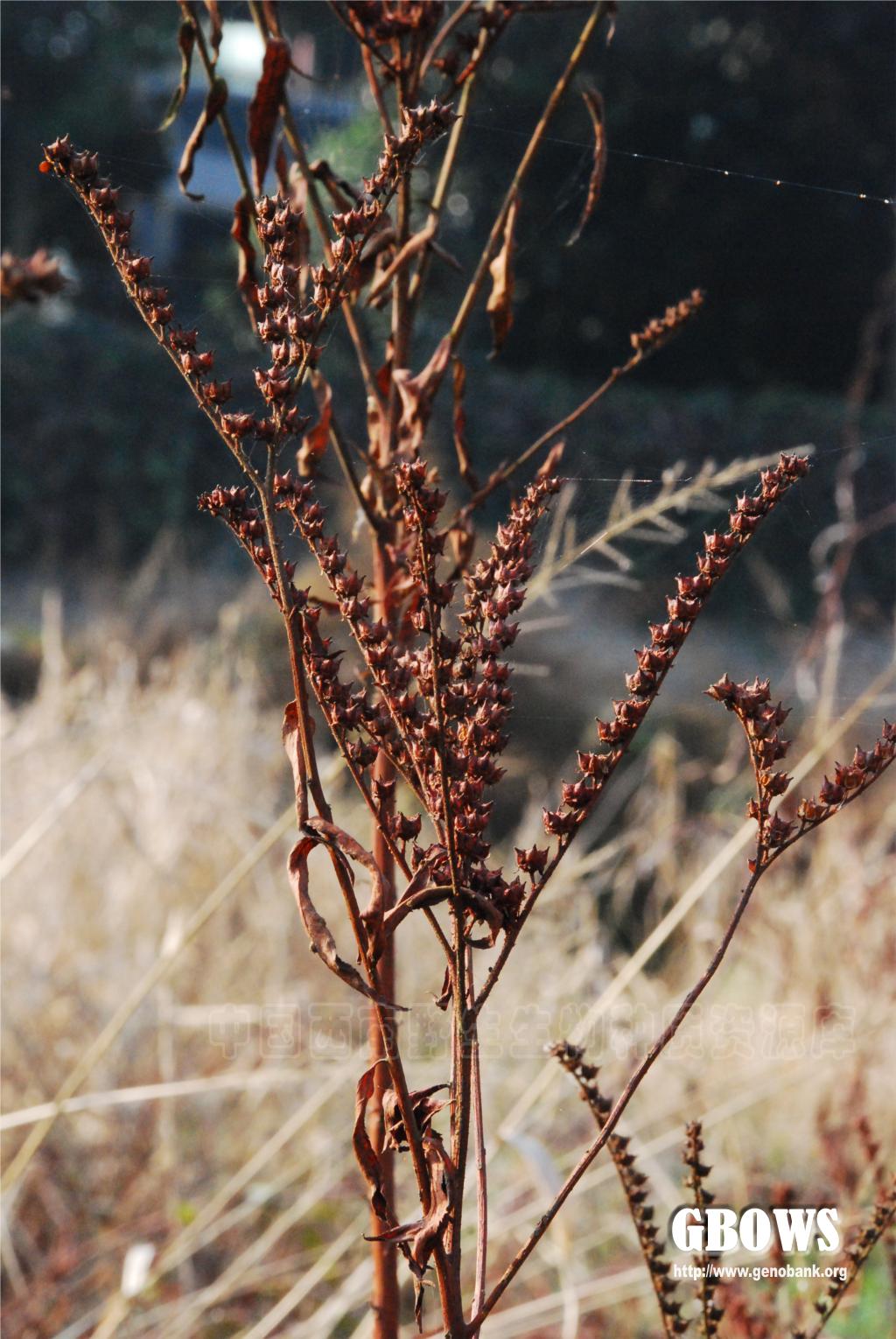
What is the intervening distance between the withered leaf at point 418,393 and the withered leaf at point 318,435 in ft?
0.20

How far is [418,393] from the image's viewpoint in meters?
0.86

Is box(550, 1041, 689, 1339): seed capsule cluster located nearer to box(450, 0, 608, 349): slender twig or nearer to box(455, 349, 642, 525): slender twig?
box(455, 349, 642, 525): slender twig

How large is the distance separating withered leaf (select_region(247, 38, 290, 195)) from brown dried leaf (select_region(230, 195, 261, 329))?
22mm

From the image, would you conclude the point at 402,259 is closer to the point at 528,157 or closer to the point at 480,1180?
the point at 528,157

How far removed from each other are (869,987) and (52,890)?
161 centimetres

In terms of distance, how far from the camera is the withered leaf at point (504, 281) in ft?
2.88

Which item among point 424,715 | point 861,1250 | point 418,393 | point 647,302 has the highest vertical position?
point 647,302

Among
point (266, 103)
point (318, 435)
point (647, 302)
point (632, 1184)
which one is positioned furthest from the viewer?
point (647, 302)

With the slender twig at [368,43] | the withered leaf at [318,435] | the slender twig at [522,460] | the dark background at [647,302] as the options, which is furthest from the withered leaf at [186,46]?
the dark background at [647,302]

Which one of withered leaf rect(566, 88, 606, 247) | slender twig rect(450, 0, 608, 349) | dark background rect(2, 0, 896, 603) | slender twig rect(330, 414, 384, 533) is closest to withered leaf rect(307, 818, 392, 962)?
slender twig rect(330, 414, 384, 533)

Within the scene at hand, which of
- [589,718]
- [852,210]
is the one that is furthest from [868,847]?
[852,210]

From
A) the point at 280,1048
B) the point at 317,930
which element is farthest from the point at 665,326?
the point at 280,1048

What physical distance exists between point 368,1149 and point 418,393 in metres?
0.53

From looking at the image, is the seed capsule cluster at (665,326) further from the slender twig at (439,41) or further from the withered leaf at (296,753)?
the withered leaf at (296,753)
